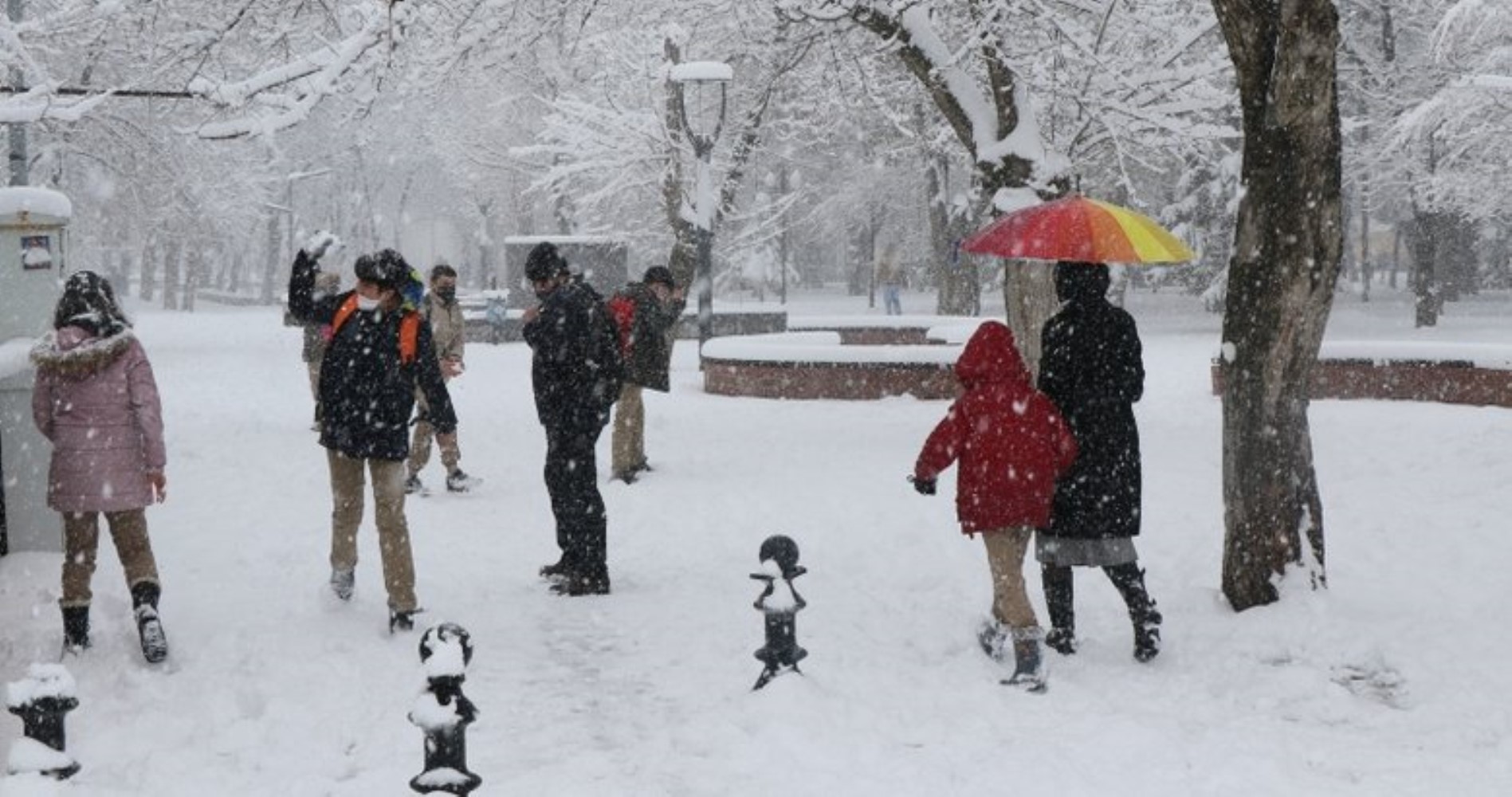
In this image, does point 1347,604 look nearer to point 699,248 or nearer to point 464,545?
point 464,545

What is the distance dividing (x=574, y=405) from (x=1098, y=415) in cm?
312

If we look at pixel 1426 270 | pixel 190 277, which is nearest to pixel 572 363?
pixel 1426 270

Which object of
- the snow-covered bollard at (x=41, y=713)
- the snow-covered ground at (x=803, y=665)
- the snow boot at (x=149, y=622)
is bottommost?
the snow-covered ground at (x=803, y=665)

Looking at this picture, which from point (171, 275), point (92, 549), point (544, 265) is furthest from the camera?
point (171, 275)

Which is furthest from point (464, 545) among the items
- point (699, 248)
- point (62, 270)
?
point (699, 248)

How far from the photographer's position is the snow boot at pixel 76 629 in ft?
22.9

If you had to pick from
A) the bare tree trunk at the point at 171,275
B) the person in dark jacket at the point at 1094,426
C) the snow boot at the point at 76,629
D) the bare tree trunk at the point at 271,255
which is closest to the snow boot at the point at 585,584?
the snow boot at the point at 76,629

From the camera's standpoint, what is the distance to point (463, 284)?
8406 centimetres

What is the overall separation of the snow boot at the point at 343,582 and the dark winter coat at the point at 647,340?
4.64m

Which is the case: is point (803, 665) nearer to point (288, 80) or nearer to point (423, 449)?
point (288, 80)

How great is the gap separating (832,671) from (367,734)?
207cm

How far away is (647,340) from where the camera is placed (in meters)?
12.6

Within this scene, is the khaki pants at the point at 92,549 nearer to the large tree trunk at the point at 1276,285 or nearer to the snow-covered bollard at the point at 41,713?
the snow-covered bollard at the point at 41,713

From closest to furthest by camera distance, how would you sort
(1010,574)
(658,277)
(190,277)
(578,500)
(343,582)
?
(1010,574) < (343,582) < (578,500) < (658,277) < (190,277)
